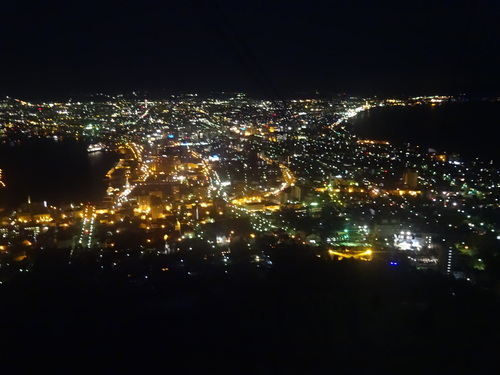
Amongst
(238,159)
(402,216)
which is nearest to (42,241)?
(402,216)

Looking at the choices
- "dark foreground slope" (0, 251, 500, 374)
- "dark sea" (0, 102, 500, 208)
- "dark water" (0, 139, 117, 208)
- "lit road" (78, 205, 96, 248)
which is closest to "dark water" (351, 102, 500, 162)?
"dark sea" (0, 102, 500, 208)

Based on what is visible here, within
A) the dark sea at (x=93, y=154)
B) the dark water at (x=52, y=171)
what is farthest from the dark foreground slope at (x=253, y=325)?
the dark water at (x=52, y=171)

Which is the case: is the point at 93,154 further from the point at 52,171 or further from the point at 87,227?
the point at 87,227

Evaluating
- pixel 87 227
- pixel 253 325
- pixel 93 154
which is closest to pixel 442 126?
pixel 87 227

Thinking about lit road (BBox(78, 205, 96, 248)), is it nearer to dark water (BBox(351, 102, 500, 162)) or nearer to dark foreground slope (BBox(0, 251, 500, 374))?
dark foreground slope (BBox(0, 251, 500, 374))

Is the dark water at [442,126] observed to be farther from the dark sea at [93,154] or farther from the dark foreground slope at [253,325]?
the dark foreground slope at [253,325]
